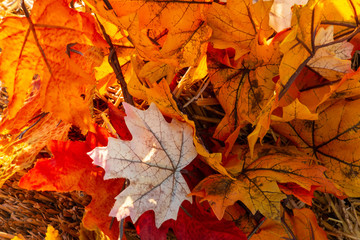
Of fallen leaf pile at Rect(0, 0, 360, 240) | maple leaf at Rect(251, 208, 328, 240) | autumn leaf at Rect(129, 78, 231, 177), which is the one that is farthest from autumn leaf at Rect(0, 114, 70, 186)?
maple leaf at Rect(251, 208, 328, 240)

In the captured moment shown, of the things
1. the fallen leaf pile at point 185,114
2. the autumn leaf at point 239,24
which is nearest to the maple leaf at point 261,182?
the fallen leaf pile at point 185,114

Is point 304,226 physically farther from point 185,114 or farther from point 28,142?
point 28,142

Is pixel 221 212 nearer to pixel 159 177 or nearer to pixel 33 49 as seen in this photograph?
pixel 159 177

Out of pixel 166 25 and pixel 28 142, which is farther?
pixel 28 142

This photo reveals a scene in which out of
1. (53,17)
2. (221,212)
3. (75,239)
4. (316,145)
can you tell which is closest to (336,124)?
(316,145)

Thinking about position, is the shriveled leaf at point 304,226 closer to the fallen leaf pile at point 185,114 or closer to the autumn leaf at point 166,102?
the fallen leaf pile at point 185,114

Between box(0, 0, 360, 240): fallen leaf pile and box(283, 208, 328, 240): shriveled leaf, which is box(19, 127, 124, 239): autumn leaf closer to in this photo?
box(0, 0, 360, 240): fallen leaf pile

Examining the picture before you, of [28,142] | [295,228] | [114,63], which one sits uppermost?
[114,63]

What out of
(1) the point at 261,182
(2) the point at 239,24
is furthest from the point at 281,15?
(1) the point at 261,182
